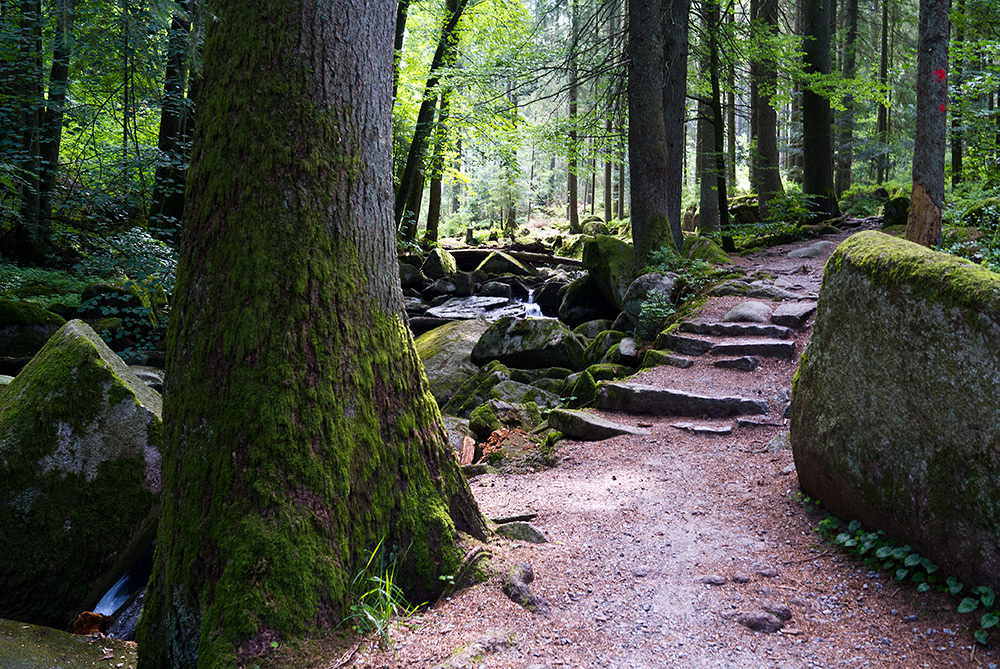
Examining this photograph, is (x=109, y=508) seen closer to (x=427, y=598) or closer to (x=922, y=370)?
(x=427, y=598)

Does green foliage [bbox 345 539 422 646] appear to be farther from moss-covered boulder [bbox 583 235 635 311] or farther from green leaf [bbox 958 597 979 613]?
moss-covered boulder [bbox 583 235 635 311]

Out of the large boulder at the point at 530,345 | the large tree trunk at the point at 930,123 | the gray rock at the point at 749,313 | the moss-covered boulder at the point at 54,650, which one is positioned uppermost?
the large tree trunk at the point at 930,123

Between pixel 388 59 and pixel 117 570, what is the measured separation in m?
3.60

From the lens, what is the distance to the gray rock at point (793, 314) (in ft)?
25.2

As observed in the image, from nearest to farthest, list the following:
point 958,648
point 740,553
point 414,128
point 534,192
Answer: point 958,648, point 740,553, point 414,128, point 534,192

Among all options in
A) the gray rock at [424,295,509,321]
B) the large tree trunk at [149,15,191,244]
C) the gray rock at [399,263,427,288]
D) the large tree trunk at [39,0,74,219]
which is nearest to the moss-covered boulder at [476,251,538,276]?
the gray rock at [399,263,427,288]

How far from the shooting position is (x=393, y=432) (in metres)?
2.95

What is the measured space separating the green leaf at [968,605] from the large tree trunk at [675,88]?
30.5 ft

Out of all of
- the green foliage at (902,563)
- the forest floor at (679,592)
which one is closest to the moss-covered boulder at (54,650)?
the forest floor at (679,592)

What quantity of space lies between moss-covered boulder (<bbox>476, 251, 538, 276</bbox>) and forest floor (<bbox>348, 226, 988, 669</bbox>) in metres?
14.8

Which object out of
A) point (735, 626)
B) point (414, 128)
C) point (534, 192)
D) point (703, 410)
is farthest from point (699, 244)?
point (534, 192)

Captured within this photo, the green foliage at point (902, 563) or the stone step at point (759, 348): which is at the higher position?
the stone step at point (759, 348)

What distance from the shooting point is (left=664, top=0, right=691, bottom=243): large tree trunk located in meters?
11.3

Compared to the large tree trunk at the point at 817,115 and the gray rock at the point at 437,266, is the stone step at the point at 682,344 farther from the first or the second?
the gray rock at the point at 437,266
